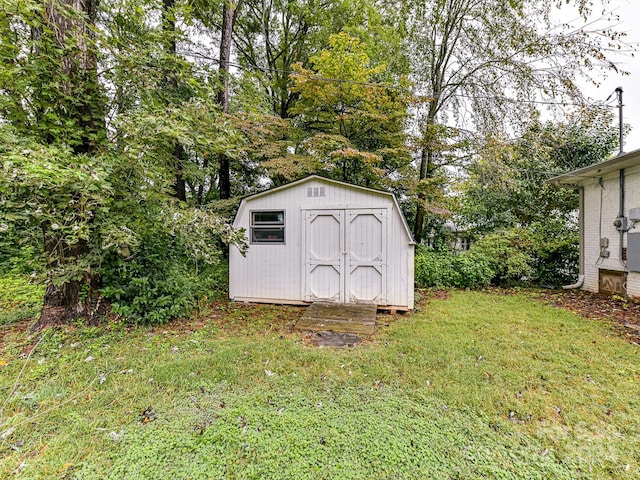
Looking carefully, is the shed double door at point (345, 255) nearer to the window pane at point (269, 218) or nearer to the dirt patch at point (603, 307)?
the window pane at point (269, 218)

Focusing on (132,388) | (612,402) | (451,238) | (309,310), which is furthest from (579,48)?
(132,388)

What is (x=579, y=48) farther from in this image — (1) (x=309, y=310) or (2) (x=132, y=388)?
(2) (x=132, y=388)

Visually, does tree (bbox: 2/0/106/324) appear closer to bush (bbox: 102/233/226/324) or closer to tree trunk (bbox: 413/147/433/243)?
bush (bbox: 102/233/226/324)

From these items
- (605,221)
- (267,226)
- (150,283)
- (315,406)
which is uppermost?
(605,221)

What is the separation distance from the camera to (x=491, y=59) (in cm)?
757

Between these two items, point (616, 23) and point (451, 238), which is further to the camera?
point (451, 238)

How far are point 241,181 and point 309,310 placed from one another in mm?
6652

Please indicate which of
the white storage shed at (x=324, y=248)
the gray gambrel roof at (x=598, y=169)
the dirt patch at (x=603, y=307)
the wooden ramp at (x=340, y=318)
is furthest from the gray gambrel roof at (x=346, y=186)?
the gray gambrel roof at (x=598, y=169)

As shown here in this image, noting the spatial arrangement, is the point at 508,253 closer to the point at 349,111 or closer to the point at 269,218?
the point at 349,111

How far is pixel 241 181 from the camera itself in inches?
393

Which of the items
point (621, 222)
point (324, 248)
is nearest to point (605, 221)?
point (621, 222)

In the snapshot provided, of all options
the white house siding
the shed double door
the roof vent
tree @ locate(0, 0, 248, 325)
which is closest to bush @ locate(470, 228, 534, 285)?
the white house siding

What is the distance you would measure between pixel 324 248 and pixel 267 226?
1.27 metres

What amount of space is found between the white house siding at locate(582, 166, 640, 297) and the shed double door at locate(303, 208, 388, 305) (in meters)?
5.22
